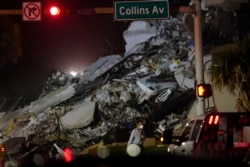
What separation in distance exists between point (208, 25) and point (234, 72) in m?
7.71

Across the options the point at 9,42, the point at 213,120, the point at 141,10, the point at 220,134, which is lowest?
the point at 220,134

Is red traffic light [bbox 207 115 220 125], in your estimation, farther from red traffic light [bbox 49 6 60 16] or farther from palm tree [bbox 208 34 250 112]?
palm tree [bbox 208 34 250 112]

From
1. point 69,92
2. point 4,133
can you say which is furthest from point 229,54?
point 4,133

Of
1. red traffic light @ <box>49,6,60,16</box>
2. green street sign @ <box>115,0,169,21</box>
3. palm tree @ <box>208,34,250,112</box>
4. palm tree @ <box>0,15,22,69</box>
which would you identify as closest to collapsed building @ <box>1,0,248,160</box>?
palm tree @ <box>0,15,22,69</box>

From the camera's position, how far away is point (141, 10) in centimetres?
1578

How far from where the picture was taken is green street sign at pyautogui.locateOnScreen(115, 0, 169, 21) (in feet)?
51.5

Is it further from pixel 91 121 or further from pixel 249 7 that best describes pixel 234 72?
pixel 91 121

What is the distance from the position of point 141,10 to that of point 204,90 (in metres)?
2.72

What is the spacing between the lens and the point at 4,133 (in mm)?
26391

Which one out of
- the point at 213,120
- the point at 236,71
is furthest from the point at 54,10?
the point at 213,120

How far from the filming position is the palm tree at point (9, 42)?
25.8 meters

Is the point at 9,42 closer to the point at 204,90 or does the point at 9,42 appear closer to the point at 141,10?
the point at 141,10

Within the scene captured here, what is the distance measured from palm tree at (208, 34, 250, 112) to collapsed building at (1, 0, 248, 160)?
694cm

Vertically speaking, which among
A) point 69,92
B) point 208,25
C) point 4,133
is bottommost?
point 4,133
